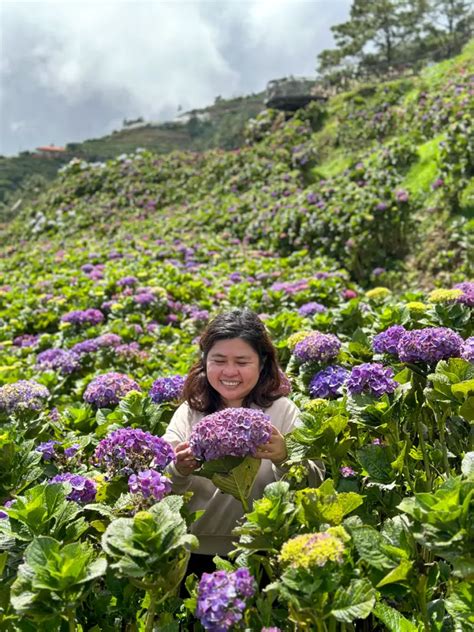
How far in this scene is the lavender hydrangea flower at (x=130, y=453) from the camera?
1.58 metres

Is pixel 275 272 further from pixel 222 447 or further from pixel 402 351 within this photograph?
pixel 222 447

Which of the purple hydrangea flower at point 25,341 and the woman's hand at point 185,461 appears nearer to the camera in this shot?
the woman's hand at point 185,461

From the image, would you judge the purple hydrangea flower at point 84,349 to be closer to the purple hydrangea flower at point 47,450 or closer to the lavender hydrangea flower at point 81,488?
the purple hydrangea flower at point 47,450

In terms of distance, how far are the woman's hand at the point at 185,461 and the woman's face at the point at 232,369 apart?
20.4 inches

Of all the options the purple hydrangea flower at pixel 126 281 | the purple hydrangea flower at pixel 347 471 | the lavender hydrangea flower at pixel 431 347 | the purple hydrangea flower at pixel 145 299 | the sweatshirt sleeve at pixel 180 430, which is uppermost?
the purple hydrangea flower at pixel 126 281

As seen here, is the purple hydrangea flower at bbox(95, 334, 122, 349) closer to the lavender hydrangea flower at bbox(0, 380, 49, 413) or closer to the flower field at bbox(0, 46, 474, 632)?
the flower field at bbox(0, 46, 474, 632)

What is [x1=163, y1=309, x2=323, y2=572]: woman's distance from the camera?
2.04m

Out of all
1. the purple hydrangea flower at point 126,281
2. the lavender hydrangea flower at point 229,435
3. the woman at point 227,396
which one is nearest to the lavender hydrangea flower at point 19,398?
the woman at point 227,396

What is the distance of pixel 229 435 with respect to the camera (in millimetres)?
1443

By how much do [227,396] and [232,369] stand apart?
10 centimetres

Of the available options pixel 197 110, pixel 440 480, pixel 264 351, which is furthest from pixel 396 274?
pixel 197 110

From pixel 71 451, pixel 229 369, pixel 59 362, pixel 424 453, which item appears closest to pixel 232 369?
pixel 229 369

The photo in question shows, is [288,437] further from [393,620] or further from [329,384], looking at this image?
[393,620]

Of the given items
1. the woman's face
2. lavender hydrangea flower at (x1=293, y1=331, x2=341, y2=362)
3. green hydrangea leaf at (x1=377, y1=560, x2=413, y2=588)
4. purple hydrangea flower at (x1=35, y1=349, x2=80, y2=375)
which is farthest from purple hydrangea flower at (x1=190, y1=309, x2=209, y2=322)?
green hydrangea leaf at (x1=377, y1=560, x2=413, y2=588)
